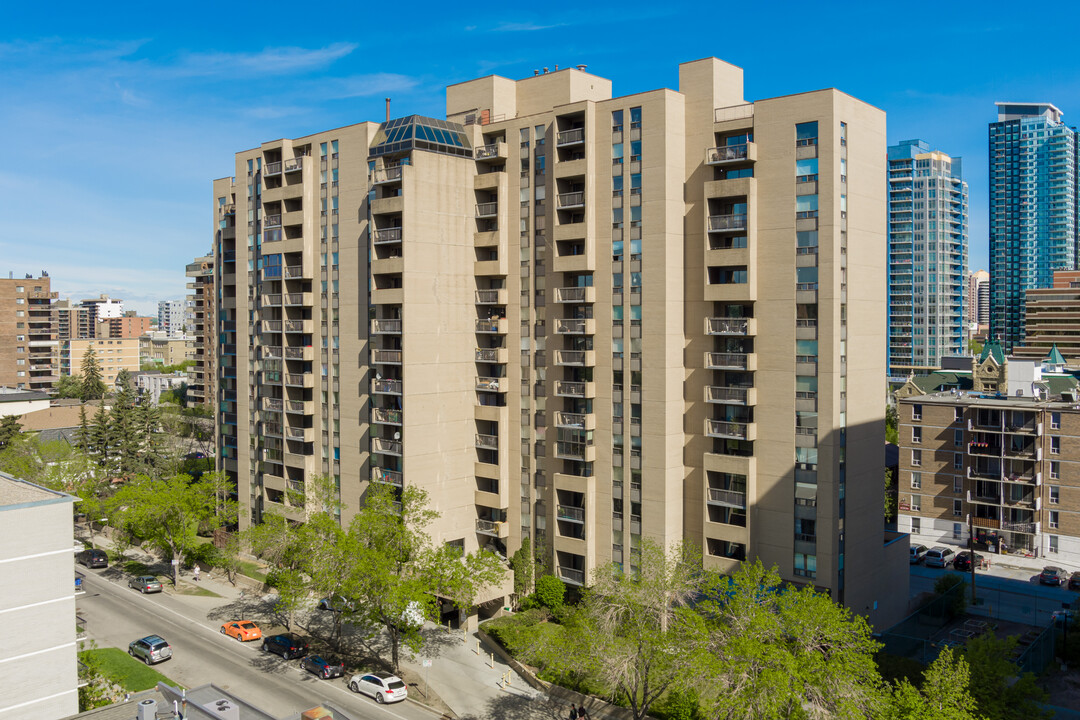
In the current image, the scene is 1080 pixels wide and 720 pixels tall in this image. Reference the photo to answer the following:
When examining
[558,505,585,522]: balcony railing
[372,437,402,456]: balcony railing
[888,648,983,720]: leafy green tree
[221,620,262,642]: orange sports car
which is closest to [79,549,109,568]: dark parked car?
[221,620,262,642]: orange sports car

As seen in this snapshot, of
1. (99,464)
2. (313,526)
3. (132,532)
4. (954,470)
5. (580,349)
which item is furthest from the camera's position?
(99,464)

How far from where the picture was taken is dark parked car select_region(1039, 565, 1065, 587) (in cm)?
8244

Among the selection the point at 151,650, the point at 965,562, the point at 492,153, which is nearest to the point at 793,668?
the point at 151,650

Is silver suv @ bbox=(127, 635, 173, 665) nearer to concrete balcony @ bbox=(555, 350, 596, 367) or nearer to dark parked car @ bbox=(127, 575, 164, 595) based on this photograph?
dark parked car @ bbox=(127, 575, 164, 595)

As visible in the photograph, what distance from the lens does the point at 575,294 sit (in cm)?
6303

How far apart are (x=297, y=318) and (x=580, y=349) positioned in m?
32.8

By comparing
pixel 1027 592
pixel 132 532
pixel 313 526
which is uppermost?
pixel 313 526

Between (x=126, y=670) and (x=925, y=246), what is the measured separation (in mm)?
194598

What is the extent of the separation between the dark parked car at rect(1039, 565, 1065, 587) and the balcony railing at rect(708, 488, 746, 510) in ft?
156

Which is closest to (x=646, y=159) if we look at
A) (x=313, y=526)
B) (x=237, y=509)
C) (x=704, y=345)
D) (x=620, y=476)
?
(x=704, y=345)

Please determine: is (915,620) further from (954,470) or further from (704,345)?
(954,470)

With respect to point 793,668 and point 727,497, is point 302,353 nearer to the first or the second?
point 727,497

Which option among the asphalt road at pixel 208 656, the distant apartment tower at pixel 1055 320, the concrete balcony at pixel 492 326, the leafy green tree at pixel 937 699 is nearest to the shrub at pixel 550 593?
the asphalt road at pixel 208 656

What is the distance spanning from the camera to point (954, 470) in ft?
317
